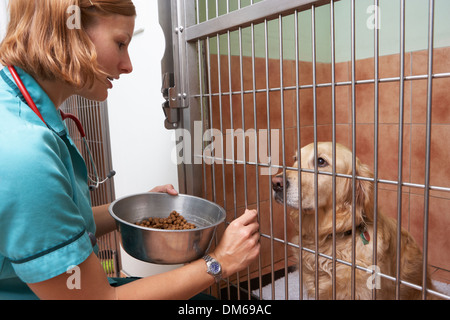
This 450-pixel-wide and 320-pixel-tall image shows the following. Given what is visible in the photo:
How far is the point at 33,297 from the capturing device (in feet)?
2.72

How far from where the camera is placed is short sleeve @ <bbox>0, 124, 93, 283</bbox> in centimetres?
63

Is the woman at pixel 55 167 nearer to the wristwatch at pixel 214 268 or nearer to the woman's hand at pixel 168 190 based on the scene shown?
the wristwatch at pixel 214 268

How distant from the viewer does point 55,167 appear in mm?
673

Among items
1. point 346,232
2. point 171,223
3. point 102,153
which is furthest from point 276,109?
point 171,223

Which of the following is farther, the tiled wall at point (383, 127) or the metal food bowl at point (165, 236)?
the tiled wall at point (383, 127)

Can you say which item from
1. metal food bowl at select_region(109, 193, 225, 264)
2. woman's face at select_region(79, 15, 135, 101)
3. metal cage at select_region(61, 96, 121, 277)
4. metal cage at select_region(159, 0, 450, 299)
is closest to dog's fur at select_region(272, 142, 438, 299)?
metal cage at select_region(159, 0, 450, 299)

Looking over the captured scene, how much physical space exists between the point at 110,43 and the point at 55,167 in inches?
13.1

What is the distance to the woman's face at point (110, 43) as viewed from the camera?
2.65ft

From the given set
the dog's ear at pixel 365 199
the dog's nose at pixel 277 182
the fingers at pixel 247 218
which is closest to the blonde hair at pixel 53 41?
the fingers at pixel 247 218

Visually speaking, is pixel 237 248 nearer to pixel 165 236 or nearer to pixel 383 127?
pixel 165 236

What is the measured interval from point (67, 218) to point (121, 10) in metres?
0.48

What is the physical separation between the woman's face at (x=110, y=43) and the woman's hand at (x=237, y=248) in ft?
1.62
